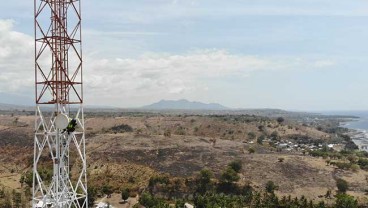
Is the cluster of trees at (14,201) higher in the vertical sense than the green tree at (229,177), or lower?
lower

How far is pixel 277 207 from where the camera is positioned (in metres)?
46.7

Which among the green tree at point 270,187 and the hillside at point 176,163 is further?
the hillside at point 176,163

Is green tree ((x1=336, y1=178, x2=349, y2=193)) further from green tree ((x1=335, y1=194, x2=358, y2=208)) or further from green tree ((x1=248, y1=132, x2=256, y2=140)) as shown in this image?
green tree ((x1=248, y1=132, x2=256, y2=140))

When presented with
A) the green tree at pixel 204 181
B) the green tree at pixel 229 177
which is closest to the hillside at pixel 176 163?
the green tree at pixel 229 177

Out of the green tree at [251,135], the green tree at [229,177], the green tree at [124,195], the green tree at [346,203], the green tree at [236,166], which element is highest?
the green tree at [251,135]

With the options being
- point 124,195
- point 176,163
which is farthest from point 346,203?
point 176,163

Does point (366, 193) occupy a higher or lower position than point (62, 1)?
lower

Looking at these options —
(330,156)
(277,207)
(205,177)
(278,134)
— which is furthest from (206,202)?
(278,134)

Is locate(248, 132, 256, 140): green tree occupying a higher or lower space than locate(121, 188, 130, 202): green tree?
higher

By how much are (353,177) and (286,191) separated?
40.2 feet

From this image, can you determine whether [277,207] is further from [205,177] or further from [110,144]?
[110,144]

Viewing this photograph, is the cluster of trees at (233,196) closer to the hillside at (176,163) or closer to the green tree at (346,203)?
the green tree at (346,203)

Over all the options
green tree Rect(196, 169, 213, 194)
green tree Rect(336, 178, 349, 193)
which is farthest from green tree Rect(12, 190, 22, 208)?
green tree Rect(336, 178, 349, 193)

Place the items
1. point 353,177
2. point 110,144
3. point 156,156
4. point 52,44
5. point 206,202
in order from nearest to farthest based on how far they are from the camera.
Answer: point 52,44, point 206,202, point 353,177, point 156,156, point 110,144
